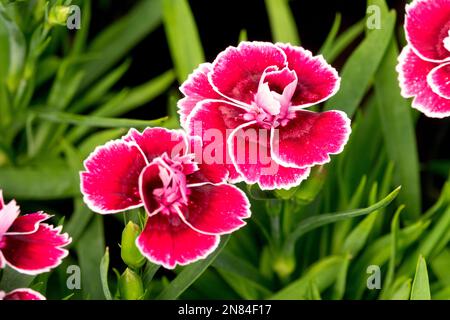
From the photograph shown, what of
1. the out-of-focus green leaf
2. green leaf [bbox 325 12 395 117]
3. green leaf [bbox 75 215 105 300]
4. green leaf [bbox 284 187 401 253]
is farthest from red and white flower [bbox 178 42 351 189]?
the out-of-focus green leaf

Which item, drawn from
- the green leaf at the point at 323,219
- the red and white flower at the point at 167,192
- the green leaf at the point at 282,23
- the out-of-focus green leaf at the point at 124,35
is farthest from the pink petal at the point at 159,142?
the out-of-focus green leaf at the point at 124,35

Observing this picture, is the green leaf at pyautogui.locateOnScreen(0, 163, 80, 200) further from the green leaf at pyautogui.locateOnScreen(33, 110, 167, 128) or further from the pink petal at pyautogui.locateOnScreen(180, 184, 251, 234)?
the pink petal at pyautogui.locateOnScreen(180, 184, 251, 234)

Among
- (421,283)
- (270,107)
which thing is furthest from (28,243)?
(421,283)

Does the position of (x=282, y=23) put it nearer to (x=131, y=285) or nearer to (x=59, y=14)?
(x=59, y=14)

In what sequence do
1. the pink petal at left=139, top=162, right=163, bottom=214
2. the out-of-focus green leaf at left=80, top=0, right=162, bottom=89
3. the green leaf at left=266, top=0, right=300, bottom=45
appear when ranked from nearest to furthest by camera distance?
the pink petal at left=139, top=162, right=163, bottom=214, the green leaf at left=266, top=0, right=300, bottom=45, the out-of-focus green leaf at left=80, top=0, right=162, bottom=89
